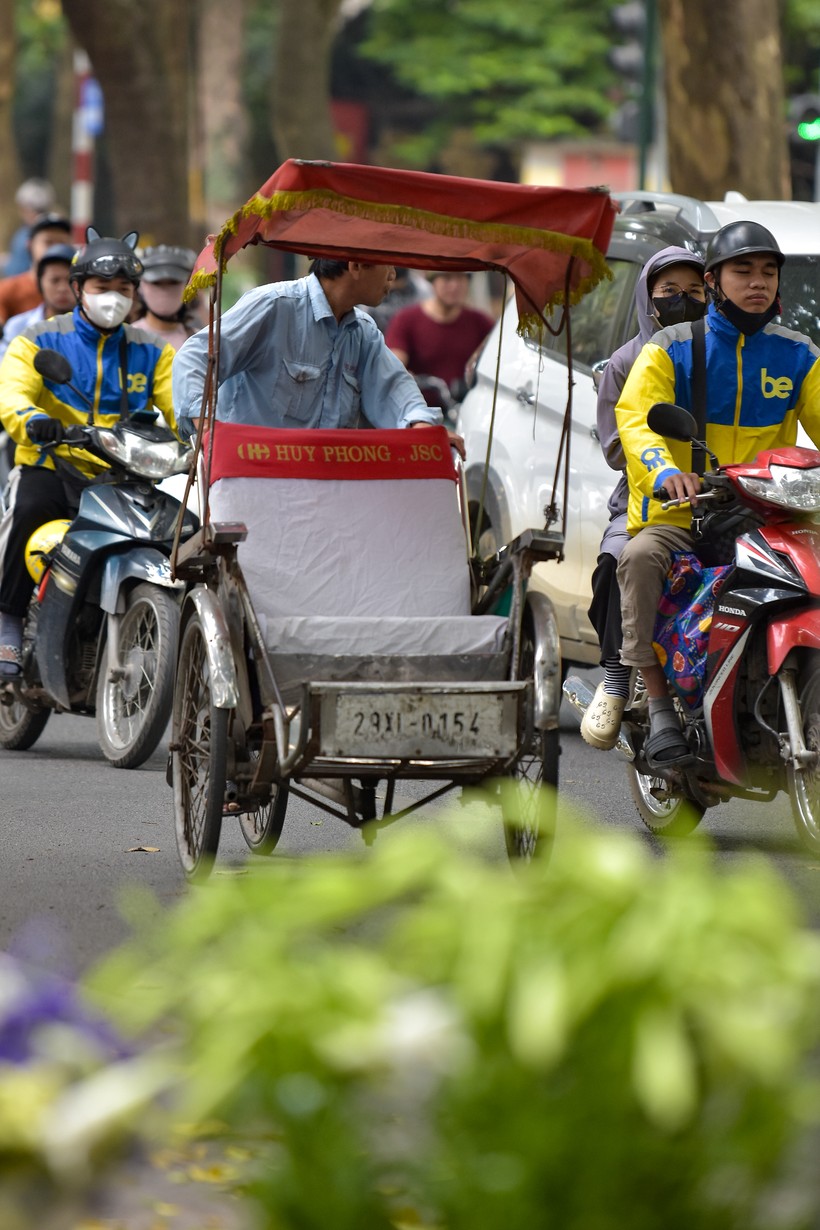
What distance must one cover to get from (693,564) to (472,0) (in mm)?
40802

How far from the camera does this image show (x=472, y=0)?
45.9 meters

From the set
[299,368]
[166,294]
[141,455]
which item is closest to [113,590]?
[141,455]

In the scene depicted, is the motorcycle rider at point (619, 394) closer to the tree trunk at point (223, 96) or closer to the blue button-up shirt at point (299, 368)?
the blue button-up shirt at point (299, 368)

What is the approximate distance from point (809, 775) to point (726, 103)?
10.0 m

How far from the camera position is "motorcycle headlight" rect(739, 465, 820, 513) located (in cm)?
659

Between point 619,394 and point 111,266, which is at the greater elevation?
point 111,266

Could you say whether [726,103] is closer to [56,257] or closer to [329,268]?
[56,257]

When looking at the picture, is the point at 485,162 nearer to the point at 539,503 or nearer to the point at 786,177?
the point at 786,177

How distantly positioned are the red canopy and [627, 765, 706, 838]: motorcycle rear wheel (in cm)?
167

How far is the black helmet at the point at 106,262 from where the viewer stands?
918 cm

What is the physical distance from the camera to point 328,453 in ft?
23.0

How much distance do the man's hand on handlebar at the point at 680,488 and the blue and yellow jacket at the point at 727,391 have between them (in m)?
0.22

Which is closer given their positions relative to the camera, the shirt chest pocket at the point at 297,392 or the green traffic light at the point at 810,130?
the shirt chest pocket at the point at 297,392

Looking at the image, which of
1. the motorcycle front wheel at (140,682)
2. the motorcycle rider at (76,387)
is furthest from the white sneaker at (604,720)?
the motorcycle rider at (76,387)
